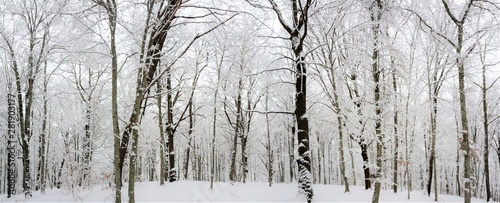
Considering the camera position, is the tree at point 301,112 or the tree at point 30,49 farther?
the tree at point 30,49

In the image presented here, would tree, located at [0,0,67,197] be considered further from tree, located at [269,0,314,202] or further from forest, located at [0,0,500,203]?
tree, located at [269,0,314,202]

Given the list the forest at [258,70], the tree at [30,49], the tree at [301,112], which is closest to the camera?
the forest at [258,70]

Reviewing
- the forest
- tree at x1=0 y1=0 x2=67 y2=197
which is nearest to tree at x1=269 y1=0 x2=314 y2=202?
the forest

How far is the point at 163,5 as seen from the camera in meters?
5.52

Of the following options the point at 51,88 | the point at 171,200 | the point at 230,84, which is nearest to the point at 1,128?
the point at 51,88

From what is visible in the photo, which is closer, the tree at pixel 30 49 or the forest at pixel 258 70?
the forest at pixel 258 70

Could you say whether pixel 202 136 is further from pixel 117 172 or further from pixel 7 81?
pixel 117 172

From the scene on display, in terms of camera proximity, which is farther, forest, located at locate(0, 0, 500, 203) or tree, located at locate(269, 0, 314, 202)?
tree, located at locate(269, 0, 314, 202)

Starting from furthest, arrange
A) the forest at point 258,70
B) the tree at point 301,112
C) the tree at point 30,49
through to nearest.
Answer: the tree at point 30,49
the tree at point 301,112
the forest at point 258,70

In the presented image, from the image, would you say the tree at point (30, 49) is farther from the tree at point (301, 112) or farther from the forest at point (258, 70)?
the tree at point (301, 112)

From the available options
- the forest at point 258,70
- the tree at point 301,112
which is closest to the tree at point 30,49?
the forest at point 258,70

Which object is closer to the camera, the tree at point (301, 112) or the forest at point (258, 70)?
the forest at point (258, 70)

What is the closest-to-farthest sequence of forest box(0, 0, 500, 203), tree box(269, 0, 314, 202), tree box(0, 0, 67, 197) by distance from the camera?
forest box(0, 0, 500, 203), tree box(269, 0, 314, 202), tree box(0, 0, 67, 197)

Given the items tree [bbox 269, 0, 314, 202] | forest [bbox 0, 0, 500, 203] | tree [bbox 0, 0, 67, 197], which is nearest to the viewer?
forest [bbox 0, 0, 500, 203]
